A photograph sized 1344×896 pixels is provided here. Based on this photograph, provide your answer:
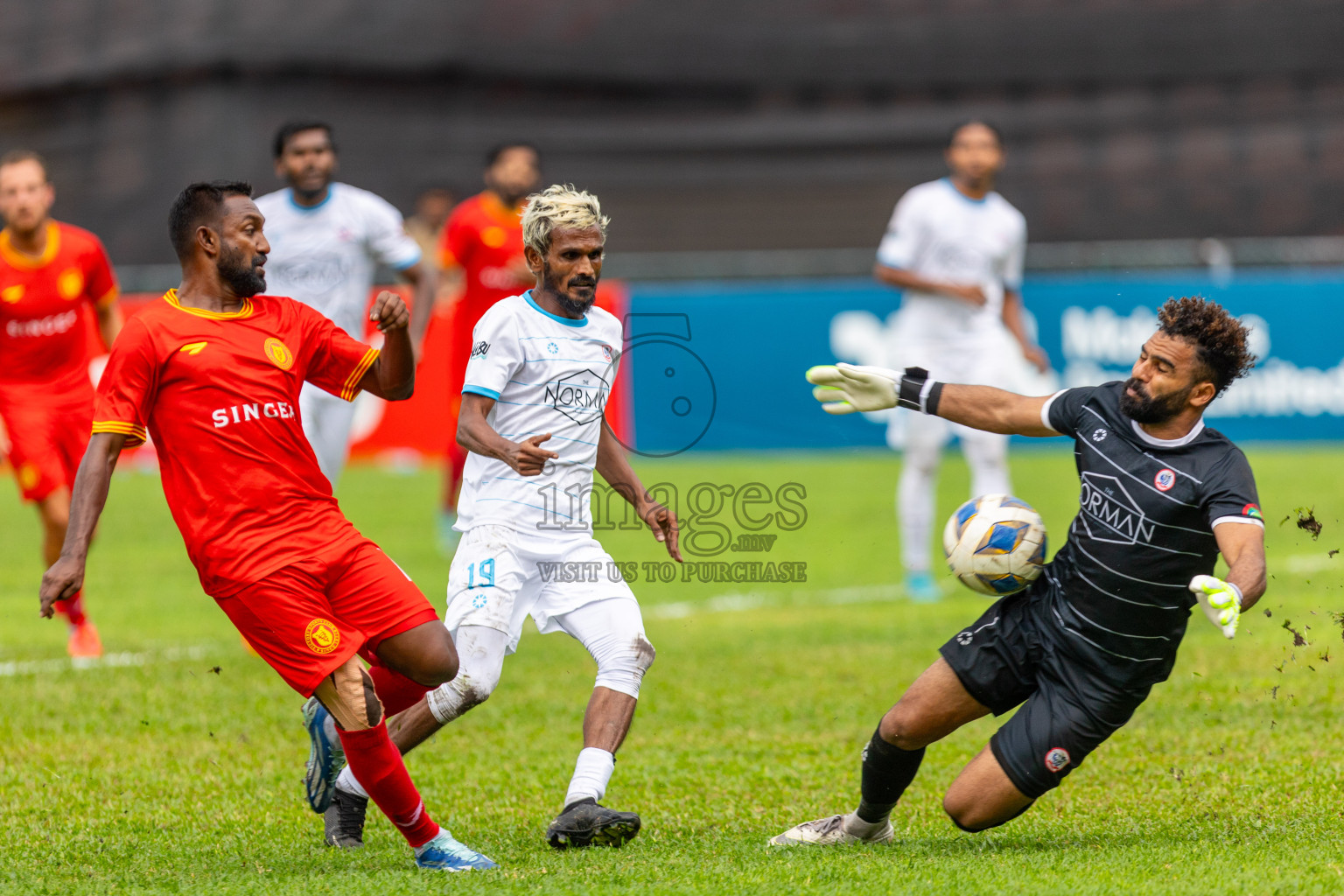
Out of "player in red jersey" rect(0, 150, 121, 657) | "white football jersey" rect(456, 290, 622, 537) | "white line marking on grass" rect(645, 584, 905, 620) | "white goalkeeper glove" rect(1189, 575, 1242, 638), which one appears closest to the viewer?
"white goalkeeper glove" rect(1189, 575, 1242, 638)

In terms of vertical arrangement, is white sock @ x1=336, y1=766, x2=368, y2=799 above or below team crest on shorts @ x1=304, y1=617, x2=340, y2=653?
below

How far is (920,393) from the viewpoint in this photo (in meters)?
4.93

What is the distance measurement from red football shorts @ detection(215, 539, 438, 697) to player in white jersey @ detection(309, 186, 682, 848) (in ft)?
1.02

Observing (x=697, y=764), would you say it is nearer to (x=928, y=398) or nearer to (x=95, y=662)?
(x=928, y=398)

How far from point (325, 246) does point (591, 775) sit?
151 inches

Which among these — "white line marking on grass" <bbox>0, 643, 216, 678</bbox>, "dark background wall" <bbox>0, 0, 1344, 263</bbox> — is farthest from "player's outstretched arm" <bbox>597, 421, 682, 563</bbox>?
"dark background wall" <bbox>0, 0, 1344, 263</bbox>

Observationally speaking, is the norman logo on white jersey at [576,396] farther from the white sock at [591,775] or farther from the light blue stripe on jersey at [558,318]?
the white sock at [591,775]

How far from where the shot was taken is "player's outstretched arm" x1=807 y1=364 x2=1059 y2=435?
4.77 meters

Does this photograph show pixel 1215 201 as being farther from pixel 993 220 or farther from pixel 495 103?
pixel 993 220

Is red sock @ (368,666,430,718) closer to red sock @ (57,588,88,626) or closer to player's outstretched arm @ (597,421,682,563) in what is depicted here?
player's outstretched arm @ (597,421,682,563)

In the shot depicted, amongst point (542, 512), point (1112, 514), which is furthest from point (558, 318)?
point (1112, 514)

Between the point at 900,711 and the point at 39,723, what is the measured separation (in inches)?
148

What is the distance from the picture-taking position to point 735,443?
1603cm

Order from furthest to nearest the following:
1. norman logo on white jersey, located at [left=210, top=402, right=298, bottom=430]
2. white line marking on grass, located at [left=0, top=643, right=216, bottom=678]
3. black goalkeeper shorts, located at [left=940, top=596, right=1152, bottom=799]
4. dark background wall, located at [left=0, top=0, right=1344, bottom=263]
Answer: dark background wall, located at [left=0, top=0, right=1344, bottom=263] < white line marking on grass, located at [left=0, top=643, right=216, bottom=678] < black goalkeeper shorts, located at [left=940, top=596, right=1152, bottom=799] < norman logo on white jersey, located at [left=210, top=402, right=298, bottom=430]
